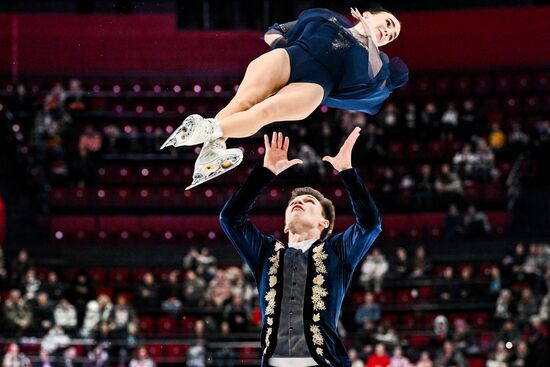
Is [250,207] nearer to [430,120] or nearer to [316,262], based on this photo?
[316,262]

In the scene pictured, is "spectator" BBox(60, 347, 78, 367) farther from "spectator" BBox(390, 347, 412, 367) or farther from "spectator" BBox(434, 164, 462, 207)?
"spectator" BBox(434, 164, 462, 207)

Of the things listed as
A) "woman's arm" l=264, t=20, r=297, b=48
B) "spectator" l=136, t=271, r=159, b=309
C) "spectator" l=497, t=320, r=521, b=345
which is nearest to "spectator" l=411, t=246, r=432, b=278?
"spectator" l=497, t=320, r=521, b=345

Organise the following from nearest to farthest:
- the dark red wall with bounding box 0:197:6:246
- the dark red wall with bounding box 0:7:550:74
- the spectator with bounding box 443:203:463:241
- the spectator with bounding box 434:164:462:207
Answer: the spectator with bounding box 443:203:463:241
the spectator with bounding box 434:164:462:207
the dark red wall with bounding box 0:197:6:246
the dark red wall with bounding box 0:7:550:74

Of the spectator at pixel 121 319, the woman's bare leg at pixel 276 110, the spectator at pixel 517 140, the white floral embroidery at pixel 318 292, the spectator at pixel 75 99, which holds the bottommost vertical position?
the spectator at pixel 121 319

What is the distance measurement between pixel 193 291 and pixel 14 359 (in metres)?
2.98

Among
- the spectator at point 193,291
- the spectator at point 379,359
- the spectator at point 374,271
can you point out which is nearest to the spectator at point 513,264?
the spectator at point 374,271

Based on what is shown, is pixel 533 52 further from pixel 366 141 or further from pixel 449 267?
pixel 449 267

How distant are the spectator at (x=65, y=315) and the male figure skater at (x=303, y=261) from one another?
29.9 ft

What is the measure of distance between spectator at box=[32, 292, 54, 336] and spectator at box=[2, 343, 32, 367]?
3.36ft

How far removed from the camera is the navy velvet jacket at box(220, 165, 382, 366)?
5527 mm

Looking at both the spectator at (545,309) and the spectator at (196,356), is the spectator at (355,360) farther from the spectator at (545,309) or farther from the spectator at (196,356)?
the spectator at (545,309)

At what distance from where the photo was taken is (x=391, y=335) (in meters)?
14.2

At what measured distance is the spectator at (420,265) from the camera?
15.8m

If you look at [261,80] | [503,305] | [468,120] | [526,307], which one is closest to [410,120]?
[468,120]
